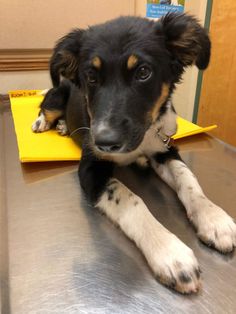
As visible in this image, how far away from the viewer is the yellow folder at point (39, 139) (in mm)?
1467

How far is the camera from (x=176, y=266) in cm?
80

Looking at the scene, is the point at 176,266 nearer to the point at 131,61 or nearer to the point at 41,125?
the point at 131,61

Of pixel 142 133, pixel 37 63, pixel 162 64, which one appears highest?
pixel 162 64

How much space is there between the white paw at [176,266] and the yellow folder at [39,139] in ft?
2.49

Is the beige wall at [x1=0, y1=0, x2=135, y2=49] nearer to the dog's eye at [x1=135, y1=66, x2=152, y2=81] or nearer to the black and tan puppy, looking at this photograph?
the black and tan puppy

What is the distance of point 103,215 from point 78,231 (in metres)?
0.12

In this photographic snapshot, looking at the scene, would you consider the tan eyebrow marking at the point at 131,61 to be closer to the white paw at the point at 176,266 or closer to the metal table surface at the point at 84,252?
the metal table surface at the point at 84,252

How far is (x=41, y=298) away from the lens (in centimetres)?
73

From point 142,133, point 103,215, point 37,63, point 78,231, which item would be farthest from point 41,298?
point 37,63

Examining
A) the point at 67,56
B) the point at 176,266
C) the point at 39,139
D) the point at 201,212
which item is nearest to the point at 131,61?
the point at 67,56

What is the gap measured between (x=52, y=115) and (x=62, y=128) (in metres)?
0.14

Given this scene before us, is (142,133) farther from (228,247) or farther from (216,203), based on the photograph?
(228,247)

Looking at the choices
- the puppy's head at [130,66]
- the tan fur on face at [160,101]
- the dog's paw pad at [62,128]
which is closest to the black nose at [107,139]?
the puppy's head at [130,66]

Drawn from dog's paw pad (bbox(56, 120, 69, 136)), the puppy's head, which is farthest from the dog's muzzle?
dog's paw pad (bbox(56, 120, 69, 136))
